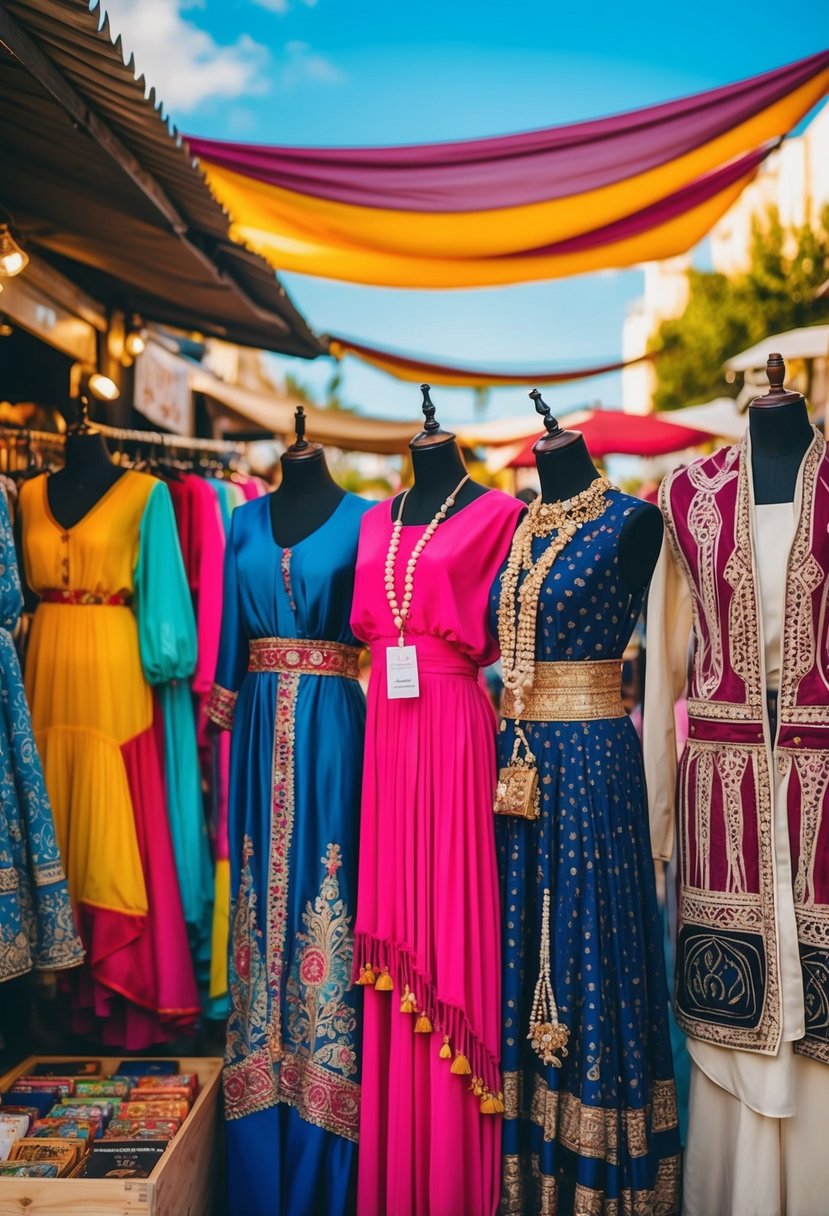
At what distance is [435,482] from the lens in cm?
243

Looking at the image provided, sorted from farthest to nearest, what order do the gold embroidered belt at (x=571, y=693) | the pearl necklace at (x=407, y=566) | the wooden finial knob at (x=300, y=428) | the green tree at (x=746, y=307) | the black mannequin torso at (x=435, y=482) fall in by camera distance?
the green tree at (x=746, y=307) < the wooden finial knob at (x=300, y=428) < the black mannequin torso at (x=435, y=482) < the pearl necklace at (x=407, y=566) < the gold embroidered belt at (x=571, y=693)

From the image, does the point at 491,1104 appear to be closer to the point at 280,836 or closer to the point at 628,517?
the point at 280,836

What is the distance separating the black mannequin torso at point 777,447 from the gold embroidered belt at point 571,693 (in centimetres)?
52

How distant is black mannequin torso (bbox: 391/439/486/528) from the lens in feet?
7.91

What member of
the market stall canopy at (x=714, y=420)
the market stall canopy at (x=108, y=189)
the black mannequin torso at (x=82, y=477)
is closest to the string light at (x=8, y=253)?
the market stall canopy at (x=108, y=189)

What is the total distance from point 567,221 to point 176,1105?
11.7ft

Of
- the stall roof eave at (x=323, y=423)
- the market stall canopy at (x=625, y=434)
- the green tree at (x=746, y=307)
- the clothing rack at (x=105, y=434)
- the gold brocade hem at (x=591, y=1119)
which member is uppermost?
the green tree at (x=746, y=307)

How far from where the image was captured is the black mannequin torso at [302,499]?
2.62m

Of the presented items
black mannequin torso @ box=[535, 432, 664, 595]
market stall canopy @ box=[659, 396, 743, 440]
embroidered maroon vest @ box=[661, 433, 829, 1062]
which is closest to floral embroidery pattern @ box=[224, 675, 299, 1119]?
black mannequin torso @ box=[535, 432, 664, 595]

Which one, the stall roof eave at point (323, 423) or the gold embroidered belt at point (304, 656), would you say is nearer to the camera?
the gold embroidered belt at point (304, 656)

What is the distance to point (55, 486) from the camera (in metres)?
3.15

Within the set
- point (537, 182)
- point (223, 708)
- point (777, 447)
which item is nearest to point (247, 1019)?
point (223, 708)

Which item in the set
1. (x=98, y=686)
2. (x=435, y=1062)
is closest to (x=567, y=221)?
(x=98, y=686)

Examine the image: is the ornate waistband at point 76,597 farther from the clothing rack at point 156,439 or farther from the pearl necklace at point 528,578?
the pearl necklace at point 528,578
